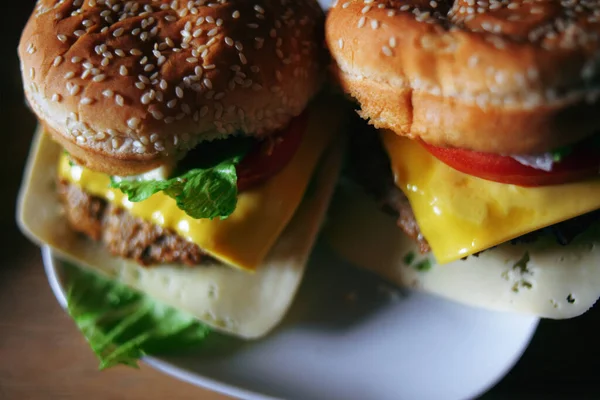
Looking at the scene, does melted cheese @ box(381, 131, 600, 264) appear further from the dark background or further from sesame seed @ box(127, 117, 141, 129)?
sesame seed @ box(127, 117, 141, 129)

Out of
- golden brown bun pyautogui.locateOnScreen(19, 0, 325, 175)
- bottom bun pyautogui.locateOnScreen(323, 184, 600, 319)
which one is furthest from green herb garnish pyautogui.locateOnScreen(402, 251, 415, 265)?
golden brown bun pyautogui.locateOnScreen(19, 0, 325, 175)

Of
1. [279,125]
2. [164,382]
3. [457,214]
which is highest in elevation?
[279,125]

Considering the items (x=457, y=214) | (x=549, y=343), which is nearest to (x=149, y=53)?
(x=457, y=214)

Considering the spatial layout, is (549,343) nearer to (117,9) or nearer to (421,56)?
(421,56)

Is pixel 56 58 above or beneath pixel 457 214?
above

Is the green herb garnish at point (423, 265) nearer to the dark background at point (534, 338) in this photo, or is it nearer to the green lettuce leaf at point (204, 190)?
the dark background at point (534, 338)

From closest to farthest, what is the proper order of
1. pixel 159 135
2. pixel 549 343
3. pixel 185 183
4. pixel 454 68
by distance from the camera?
pixel 454 68
pixel 159 135
pixel 185 183
pixel 549 343
